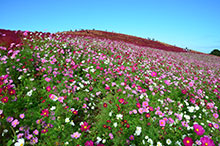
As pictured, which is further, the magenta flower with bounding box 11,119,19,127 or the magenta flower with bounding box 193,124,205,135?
the magenta flower with bounding box 11,119,19,127

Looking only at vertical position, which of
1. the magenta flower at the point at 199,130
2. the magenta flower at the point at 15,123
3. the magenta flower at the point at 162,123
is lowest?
the magenta flower at the point at 15,123

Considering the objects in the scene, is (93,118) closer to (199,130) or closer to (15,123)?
Answer: (15,123)

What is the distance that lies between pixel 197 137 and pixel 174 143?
49 centimetres

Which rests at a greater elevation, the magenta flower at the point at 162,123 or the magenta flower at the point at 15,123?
the magenta flower at the point at 162,123

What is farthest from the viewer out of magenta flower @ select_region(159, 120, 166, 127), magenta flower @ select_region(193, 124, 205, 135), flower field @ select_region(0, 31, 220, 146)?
magenta flower @ select_region(159, 120, 166, 127)

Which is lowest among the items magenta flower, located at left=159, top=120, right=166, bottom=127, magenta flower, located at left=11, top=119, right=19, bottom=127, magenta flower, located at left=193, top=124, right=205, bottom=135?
magenta flower, located at left=11, top=119, right=19, bottom=127

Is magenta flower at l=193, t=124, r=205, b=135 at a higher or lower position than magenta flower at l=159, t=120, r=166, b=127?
higher

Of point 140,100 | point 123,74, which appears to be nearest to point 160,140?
point 140,100

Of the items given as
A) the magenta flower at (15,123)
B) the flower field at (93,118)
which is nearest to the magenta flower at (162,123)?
the flower field at (93,118)

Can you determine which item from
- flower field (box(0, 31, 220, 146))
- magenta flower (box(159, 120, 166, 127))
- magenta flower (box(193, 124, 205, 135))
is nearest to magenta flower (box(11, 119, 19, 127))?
flower field (box(0, 31, 220, 146))

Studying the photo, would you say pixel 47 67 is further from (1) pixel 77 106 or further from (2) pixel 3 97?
(1) pixel 77 106

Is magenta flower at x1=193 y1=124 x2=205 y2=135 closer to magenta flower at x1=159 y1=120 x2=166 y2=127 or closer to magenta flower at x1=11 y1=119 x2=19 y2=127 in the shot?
magenta flower at x1=159 y1=120 x2=166 y2=127

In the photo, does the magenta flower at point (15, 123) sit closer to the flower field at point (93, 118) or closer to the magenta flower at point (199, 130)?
the flower field at point (93, 118)

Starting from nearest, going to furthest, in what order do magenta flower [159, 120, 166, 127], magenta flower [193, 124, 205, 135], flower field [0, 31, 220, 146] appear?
magenta flower [193, 124, 205, 135] < flower field [0, 31, 220, 146] < magenta flower [159, 120, 166, 127]
